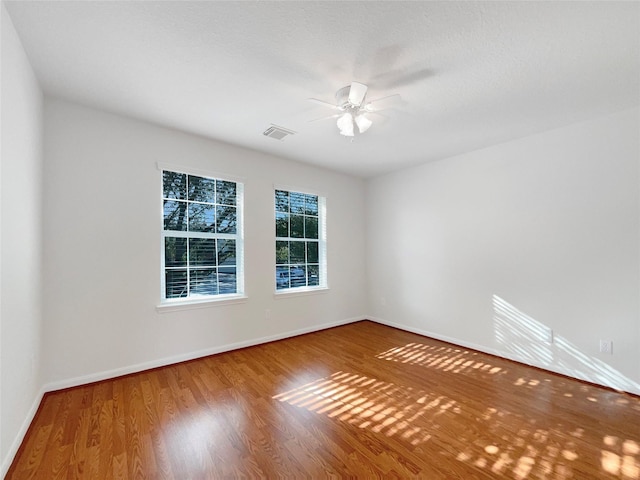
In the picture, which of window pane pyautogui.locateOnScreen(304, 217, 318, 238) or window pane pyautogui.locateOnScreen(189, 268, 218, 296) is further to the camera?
window pane pyautogui.locateOnScreen(304, 217, 318, 238)

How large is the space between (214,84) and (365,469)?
288 centimetres

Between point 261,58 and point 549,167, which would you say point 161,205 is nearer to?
point 261,58

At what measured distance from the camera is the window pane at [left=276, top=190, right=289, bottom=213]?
4123 millimetres

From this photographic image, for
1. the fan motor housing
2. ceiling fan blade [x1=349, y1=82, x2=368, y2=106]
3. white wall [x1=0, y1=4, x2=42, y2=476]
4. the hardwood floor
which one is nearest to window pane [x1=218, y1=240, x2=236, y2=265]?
the hardwood floor

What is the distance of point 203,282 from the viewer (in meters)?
3.39

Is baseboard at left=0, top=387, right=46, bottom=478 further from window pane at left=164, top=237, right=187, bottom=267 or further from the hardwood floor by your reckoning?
window pane at left=164, top=237, right=187, bottom=267

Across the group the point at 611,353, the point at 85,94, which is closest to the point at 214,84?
the point at 85,94

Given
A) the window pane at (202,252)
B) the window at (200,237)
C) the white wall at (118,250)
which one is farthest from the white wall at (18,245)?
the window pane at (202,252)

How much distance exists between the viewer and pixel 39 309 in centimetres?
232

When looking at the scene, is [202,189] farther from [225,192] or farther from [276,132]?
[276,132]

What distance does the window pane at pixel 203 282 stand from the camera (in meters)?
3.32

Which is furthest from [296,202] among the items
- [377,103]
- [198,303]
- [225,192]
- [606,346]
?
[606,346]

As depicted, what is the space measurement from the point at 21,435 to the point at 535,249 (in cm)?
470

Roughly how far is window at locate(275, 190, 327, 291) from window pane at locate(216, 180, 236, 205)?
0.65m
